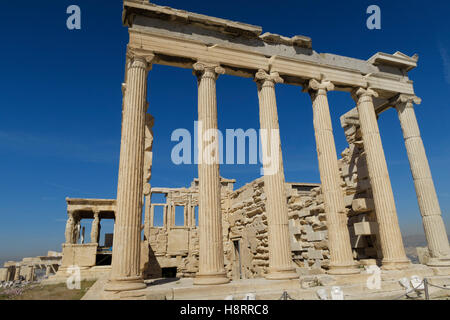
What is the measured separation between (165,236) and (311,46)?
18.1 m

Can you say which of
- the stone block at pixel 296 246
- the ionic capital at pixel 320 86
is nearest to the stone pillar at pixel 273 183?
the ionic capital at pixel 320 86


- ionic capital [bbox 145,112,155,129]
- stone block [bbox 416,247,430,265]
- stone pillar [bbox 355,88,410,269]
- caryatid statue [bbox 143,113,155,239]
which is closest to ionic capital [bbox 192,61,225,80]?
caryatid statue [bbox 143,113,155,239]

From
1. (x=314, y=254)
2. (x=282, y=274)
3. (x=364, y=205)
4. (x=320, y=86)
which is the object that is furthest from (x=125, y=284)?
(x=364, y=205)

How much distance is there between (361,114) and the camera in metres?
14.0

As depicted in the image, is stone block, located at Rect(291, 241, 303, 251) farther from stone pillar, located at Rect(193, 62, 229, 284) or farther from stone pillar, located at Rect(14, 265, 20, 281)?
stone pillar, located at Rect(14, 265, 20, 281)

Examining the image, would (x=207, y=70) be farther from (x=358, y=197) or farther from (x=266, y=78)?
(x=358, y=197)

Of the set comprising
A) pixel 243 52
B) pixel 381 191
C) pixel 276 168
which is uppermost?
pixel 243 52

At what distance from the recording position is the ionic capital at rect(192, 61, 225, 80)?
11.4 m

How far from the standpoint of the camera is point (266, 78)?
12.3 m

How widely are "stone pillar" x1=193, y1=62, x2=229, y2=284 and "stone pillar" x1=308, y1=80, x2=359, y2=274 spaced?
456 cm

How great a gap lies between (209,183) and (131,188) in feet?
8.56

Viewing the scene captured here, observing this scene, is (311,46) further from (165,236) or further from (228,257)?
(165,236)

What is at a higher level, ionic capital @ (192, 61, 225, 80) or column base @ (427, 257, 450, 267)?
ionic capital @ (192, 61, 225, 80)
